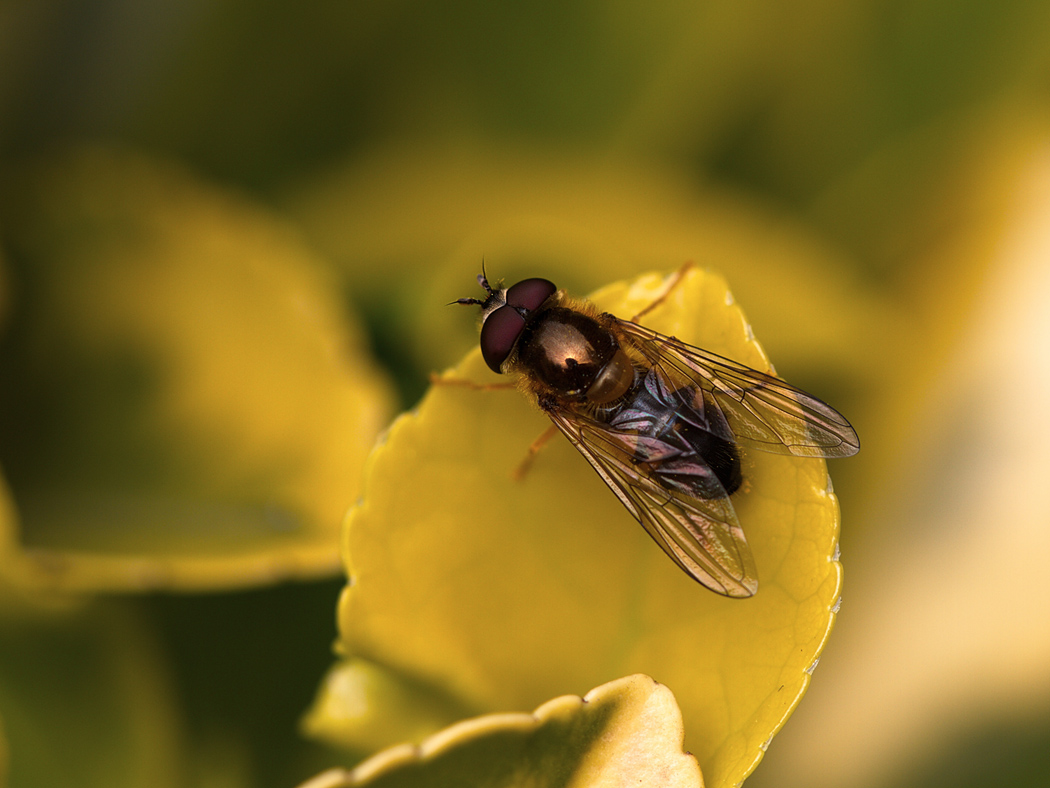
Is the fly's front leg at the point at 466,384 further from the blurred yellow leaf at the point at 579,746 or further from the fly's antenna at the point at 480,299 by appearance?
the fly's antenna at the point at 480,299

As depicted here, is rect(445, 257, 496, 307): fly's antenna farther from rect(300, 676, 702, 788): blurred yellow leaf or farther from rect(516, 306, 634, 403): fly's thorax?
rect(300, 676, 702, 788): blurred yellow leaf

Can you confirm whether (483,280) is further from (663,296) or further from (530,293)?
(663,296)

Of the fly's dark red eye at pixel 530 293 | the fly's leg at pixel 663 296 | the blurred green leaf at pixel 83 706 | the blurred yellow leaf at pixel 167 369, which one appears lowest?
the blurred green leaf at pixel 83 706

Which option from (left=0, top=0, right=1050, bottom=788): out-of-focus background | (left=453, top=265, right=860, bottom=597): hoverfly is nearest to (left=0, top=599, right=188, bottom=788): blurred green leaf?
(left=0, top=0, right=1050, bottom=788): out-of-focus background

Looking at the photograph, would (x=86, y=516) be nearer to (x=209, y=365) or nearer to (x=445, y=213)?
(x=209, y=365)

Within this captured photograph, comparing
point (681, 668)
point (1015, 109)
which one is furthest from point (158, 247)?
point (1015, 109)

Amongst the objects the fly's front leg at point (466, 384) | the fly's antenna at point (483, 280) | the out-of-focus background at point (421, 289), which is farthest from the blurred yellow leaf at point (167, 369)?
the fly's front leg at point (466, 384)
